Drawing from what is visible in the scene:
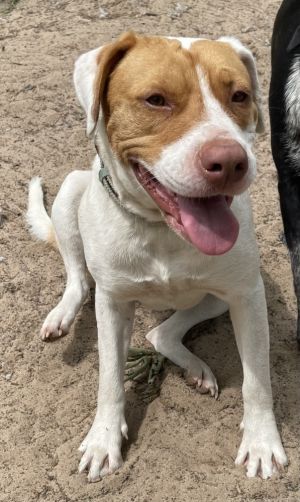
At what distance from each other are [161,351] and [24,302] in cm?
85

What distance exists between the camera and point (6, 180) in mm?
4387

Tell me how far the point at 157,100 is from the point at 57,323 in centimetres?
155

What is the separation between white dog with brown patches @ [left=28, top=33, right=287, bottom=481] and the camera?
216cm

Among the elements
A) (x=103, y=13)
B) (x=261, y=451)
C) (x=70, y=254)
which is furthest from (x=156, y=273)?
(x=103, y=13)

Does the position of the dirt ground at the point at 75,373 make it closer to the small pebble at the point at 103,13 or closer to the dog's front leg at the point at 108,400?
the dog's front leg at the point at 108,400

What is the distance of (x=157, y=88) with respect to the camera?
2.20 metres

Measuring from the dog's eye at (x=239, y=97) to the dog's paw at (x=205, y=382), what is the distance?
141cm

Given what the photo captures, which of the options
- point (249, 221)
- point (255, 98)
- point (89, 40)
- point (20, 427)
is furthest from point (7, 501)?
point (89, 40)

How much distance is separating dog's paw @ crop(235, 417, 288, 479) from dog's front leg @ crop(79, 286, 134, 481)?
0.53m

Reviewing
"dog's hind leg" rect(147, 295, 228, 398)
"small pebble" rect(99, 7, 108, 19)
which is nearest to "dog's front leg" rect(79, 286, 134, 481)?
"dog's hind leg" rect(147, 295, 228, 398)

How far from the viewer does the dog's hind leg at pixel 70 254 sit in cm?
343

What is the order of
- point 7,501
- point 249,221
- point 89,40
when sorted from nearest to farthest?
point 249,221 → point 7,501 → point 89,40

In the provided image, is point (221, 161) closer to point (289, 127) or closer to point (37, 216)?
point (289, 127)

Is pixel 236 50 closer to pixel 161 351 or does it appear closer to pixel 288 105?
pixel 288 105
